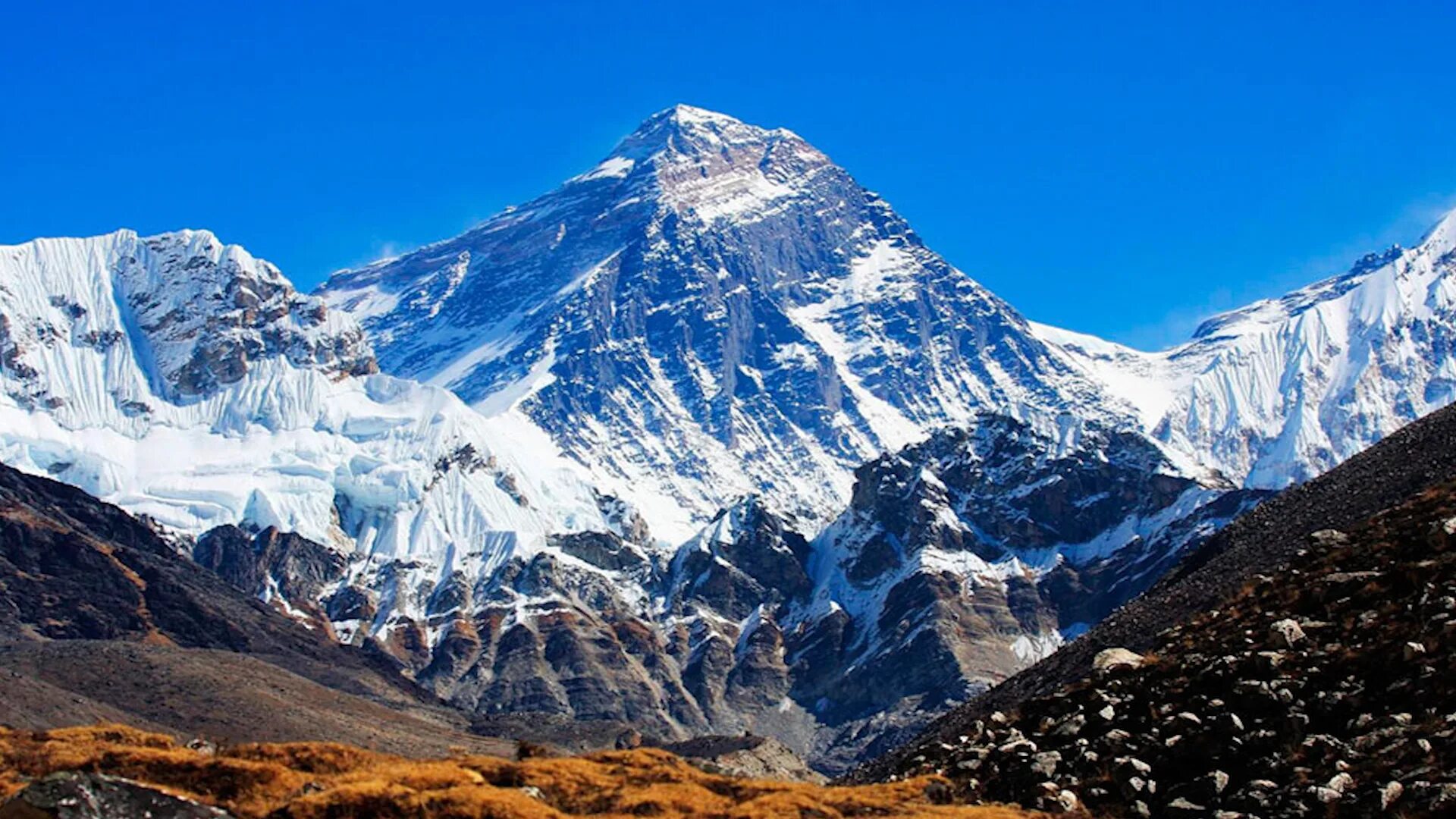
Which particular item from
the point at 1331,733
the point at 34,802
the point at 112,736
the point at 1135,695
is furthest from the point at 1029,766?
the point at 112,736

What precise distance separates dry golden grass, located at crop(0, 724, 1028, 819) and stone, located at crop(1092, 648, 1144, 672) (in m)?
7.89

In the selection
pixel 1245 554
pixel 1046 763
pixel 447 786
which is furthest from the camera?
pixel 1245 554

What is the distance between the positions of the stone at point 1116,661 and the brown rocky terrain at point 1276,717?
10cm

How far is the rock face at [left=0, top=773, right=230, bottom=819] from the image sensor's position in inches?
1294

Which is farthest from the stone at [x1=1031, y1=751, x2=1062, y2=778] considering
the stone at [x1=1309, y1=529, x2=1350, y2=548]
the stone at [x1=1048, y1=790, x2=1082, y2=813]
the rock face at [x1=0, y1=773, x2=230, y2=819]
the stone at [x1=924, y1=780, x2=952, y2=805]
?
the rock face at [x1=0, y1=773, x2=230, y2=819]

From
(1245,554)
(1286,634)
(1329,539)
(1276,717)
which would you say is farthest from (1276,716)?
(1245,554)

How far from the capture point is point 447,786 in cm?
4266

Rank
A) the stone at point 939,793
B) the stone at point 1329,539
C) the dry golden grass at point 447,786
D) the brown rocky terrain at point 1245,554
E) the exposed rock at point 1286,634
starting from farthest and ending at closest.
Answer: the brown rocky terrain at point 1245,554 < the stone at point 1329,539 < the stone at point 939,793 < the exposed rock at point 1286,634 < the dry golden grass at point 447,786

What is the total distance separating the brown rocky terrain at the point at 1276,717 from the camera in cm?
3544

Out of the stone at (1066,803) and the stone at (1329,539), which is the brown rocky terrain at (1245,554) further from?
the stone at (1066,803)

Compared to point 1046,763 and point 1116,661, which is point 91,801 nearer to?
point 1046,763

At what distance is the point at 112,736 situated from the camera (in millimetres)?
56000

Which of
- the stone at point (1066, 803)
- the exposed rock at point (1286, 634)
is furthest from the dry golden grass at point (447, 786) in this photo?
the exposed rock at point (1286, 634)

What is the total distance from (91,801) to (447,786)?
10739 mm
